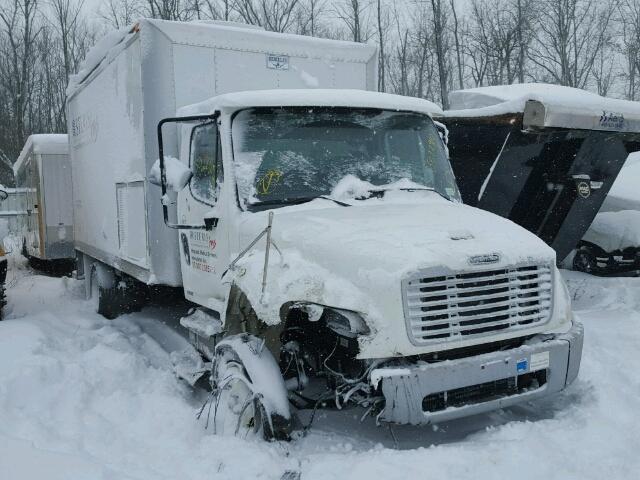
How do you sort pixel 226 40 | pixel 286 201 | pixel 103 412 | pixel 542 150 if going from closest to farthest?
A: 1. pixel 286 201
2. pixel 103 412
3. pixel 226 40
4. pixel 542 150

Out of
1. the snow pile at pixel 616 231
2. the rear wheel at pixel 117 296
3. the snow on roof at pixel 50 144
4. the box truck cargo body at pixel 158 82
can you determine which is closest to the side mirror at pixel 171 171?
the box truck cargo body at pixel 158 82

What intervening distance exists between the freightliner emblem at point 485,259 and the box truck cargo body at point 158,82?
11.0 feet

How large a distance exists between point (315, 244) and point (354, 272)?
450 millimetres

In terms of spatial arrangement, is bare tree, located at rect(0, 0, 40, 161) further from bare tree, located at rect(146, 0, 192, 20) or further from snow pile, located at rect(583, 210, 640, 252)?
snow pile, located at rect(583, 210, 640, 252)

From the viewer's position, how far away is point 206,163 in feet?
18.1

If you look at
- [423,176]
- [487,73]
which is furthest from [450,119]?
[487,73]

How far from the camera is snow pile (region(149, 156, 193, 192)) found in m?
5.04

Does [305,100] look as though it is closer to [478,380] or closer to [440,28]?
[478,380]

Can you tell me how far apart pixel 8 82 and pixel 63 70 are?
3.28 metres

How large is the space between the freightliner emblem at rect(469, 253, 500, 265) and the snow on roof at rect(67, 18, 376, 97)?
383cm

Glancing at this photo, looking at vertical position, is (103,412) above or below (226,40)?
below

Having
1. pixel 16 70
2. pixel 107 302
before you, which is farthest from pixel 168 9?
pixel 107 302

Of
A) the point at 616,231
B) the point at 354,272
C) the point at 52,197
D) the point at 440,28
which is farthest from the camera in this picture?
the point at 440,28

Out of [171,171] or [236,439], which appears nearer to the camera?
[236,439]
